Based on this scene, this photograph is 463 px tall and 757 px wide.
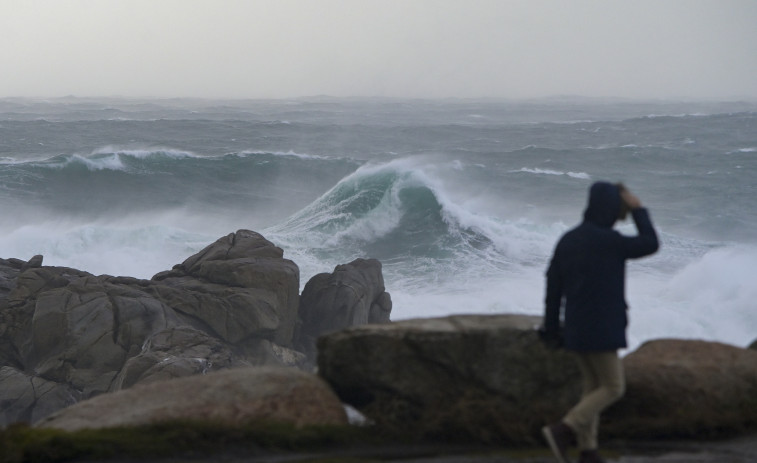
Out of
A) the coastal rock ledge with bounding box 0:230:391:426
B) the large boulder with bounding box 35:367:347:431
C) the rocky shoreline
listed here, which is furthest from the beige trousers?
the coastal rock ledge with bounding box 0:230:391:426

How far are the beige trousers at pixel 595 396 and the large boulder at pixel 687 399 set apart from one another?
77 centimetres

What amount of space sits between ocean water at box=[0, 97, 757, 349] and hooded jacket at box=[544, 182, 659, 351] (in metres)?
14.9

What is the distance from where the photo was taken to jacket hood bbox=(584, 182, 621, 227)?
15.4ft

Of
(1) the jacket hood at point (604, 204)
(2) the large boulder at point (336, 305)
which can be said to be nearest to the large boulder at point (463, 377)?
(1) the jacket hood at point (604, 204)

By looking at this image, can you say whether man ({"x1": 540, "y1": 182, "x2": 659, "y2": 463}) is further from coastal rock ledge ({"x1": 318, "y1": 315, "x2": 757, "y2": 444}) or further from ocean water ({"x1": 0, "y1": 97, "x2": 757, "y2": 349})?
ocean water ({"x1": 0, "y1": 97, "x2": 757, "y2": 349})

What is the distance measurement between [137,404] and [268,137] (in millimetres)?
50671

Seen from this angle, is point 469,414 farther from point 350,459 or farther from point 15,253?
point 15,253

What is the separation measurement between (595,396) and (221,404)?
96.0 inches

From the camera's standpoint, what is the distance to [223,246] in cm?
1755

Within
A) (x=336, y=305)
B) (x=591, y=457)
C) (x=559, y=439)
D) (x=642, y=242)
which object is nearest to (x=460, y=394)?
(x=559, y=439)

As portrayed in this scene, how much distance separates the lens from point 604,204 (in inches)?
185

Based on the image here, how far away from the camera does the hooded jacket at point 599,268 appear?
462cm

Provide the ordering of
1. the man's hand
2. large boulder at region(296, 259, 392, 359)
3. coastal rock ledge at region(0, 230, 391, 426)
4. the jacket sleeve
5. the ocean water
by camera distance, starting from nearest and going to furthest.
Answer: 1. the jacket sleeve
2. the man's hand
3. coastal rock ledge at region(0, 230, 391, 426)
4. large boulder at region(296, 259, 392, 359)
5. the ocean water

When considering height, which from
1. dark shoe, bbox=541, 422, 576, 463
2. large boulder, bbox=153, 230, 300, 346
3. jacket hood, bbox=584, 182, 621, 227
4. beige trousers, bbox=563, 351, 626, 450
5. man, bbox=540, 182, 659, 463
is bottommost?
large boulder, bbox=153, 230, 300, 346
